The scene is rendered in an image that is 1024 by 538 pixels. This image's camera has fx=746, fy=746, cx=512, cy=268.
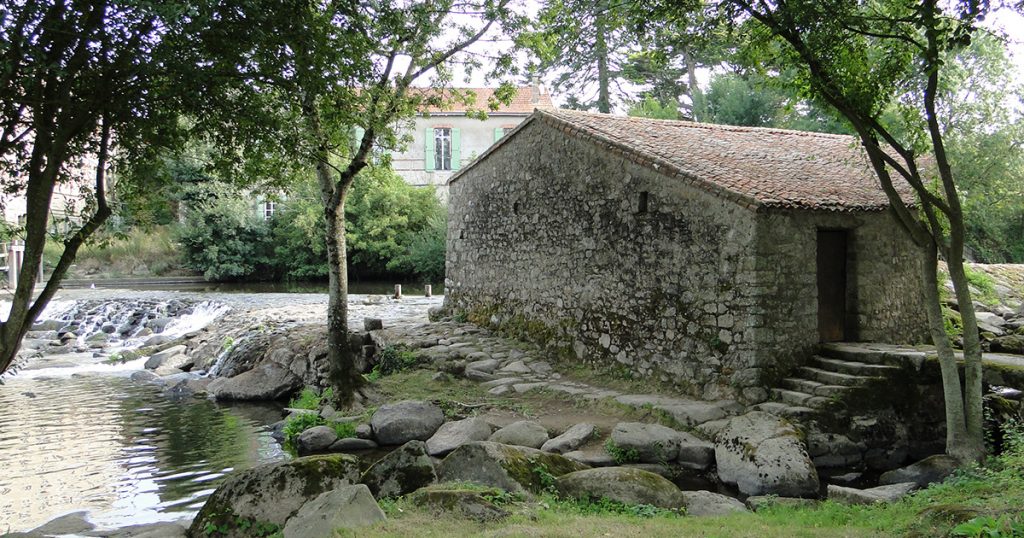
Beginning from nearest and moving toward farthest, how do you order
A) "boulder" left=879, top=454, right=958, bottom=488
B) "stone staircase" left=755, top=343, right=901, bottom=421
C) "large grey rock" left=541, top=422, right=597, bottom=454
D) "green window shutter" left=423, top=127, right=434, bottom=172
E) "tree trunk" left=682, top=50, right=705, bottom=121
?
"boulder" left=879, top=454, right=958, bottom=488, "large grey rock" left=541, top=422, right=597, bottom=454, "stone staircase" left=755, top=343, right=901, bottom=421, "tree trunk" left=682, top=50, right=705, bottom=121, "green window shutter" left=423, top=127, right=434, bottom=172

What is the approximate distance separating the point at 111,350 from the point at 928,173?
64.0 feet

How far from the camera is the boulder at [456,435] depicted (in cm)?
938

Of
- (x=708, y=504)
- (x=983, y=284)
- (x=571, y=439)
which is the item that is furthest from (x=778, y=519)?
(x=983, y=284)

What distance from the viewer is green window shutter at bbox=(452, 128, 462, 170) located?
34188 millimetres

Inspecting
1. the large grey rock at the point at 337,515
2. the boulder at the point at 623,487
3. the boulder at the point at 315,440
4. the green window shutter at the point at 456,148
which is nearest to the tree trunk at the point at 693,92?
the green window shutter at the point at 456,148

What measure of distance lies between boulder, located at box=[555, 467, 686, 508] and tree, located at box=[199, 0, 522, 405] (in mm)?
4512

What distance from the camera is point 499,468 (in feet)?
23.1

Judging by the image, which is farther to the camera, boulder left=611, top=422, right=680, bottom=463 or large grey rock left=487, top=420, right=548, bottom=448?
large grey rock left=487, top=420, right=548, bottom=448

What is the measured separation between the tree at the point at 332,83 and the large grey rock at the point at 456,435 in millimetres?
2404

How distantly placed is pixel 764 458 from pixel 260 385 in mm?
9320

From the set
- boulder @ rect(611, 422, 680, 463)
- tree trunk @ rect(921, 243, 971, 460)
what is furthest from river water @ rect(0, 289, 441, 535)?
tree trunk @ rect(921, 243, 971, 460)

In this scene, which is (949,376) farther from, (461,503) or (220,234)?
(220,234)

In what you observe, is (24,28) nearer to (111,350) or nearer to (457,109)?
(111,350)

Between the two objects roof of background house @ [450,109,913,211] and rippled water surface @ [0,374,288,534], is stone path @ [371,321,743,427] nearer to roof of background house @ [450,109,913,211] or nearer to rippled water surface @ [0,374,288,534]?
roof of background house @ [450,109,913,211]
